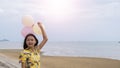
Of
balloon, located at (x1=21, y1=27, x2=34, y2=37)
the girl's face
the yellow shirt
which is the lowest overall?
the yellow shirt

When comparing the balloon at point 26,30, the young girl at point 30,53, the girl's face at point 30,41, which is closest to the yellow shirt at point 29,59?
the young girl at point 30,53

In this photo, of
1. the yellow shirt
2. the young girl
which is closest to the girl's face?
the young girl

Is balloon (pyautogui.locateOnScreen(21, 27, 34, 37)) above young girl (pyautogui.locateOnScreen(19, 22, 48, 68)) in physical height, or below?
above

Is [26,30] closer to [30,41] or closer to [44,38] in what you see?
[30,41]

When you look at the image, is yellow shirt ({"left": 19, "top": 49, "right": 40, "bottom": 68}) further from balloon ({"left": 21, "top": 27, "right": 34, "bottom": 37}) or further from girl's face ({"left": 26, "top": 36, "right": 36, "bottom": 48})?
balloon ({"left": 21, "top": 27, "right": 34, "bottom": 37})

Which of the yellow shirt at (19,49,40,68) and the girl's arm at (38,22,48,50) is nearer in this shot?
the yellow shirt at (19,49,40,68)

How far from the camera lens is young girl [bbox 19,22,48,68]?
410 centimetres

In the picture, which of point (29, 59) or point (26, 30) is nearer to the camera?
point (29, 59)

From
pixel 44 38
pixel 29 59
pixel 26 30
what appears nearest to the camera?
pixel 29 59

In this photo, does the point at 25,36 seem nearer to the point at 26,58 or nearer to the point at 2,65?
the point at 26,58

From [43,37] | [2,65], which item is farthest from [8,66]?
[43,37]

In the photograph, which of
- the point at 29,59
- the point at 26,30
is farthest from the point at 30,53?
the point at 26,30

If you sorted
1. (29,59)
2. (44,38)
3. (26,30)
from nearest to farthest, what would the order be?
(29,59)
(26,30)
(44,38)

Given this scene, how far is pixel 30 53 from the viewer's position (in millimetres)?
4133
